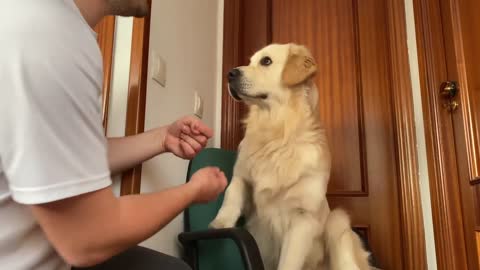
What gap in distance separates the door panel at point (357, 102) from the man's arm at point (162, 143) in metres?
1.10

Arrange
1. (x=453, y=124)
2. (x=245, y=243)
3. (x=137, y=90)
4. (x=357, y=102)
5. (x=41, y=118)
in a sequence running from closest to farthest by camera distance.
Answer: (x=41, y=118) → (x=245, y=243) → (x=137, y=90) → (x=453, y=124) → (x=357, y=102)

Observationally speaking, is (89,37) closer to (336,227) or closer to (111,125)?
(111,125)

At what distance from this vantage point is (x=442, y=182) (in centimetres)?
166

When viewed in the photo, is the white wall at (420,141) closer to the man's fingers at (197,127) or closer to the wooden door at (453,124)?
the wooden door at (453,124)

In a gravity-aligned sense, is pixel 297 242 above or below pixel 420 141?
below

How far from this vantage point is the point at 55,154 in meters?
0.46

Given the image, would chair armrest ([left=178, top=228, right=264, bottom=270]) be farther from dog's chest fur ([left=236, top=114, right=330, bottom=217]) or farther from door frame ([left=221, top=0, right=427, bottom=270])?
door frame ([left=221, top=0, right=427, bottom=270])

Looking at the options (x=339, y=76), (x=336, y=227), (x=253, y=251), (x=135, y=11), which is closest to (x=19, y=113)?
(x=135, y=11)

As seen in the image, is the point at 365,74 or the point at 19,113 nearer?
the point at 19,113

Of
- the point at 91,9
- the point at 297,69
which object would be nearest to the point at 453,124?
the point at 297,69

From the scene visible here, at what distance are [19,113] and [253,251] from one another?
636mm

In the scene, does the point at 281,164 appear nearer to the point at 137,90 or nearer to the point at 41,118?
the point at 137,90

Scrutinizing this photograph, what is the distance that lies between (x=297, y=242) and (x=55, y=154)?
2.94ft

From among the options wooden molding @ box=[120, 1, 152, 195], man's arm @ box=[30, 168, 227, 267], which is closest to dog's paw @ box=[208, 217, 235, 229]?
wooden molding @ box=[120, 1, 152, 195]
